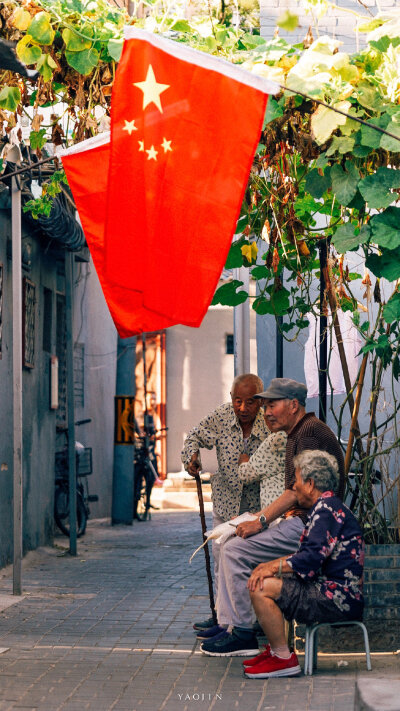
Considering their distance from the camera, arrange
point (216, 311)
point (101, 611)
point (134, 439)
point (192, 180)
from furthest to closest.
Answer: point (216, 311), point (134, 439), point (101, 611), point (192, 180)

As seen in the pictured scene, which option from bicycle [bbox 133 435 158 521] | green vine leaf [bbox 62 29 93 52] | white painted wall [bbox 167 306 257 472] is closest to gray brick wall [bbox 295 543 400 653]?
green vine leaf [bbox 62 29 93 52]

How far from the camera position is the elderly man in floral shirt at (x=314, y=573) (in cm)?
613

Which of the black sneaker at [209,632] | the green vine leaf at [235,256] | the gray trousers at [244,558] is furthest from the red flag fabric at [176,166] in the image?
the black sneaker at [209,632]

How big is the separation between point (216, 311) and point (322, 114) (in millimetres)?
18836

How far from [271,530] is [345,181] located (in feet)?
7.07

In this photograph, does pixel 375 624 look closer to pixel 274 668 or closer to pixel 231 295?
pixel 274 668

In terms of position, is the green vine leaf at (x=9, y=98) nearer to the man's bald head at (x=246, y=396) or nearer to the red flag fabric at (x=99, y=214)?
the red flag fabric at (x=99, y=214)

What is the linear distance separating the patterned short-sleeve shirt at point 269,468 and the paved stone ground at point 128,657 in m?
1.05

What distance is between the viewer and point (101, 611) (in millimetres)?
8805

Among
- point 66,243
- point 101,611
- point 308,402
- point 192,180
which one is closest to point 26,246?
point 66,243

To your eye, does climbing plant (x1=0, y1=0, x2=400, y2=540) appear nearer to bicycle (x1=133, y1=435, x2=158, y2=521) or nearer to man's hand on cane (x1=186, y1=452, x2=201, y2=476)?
man's hand on cane (x1=186, y1=452, x2=201, y2=476)

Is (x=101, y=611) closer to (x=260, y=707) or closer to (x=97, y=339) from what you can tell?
(x=260, y=707)

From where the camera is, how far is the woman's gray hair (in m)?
6.29

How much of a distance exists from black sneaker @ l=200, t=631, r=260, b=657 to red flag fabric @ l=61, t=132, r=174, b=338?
84.7 inches
